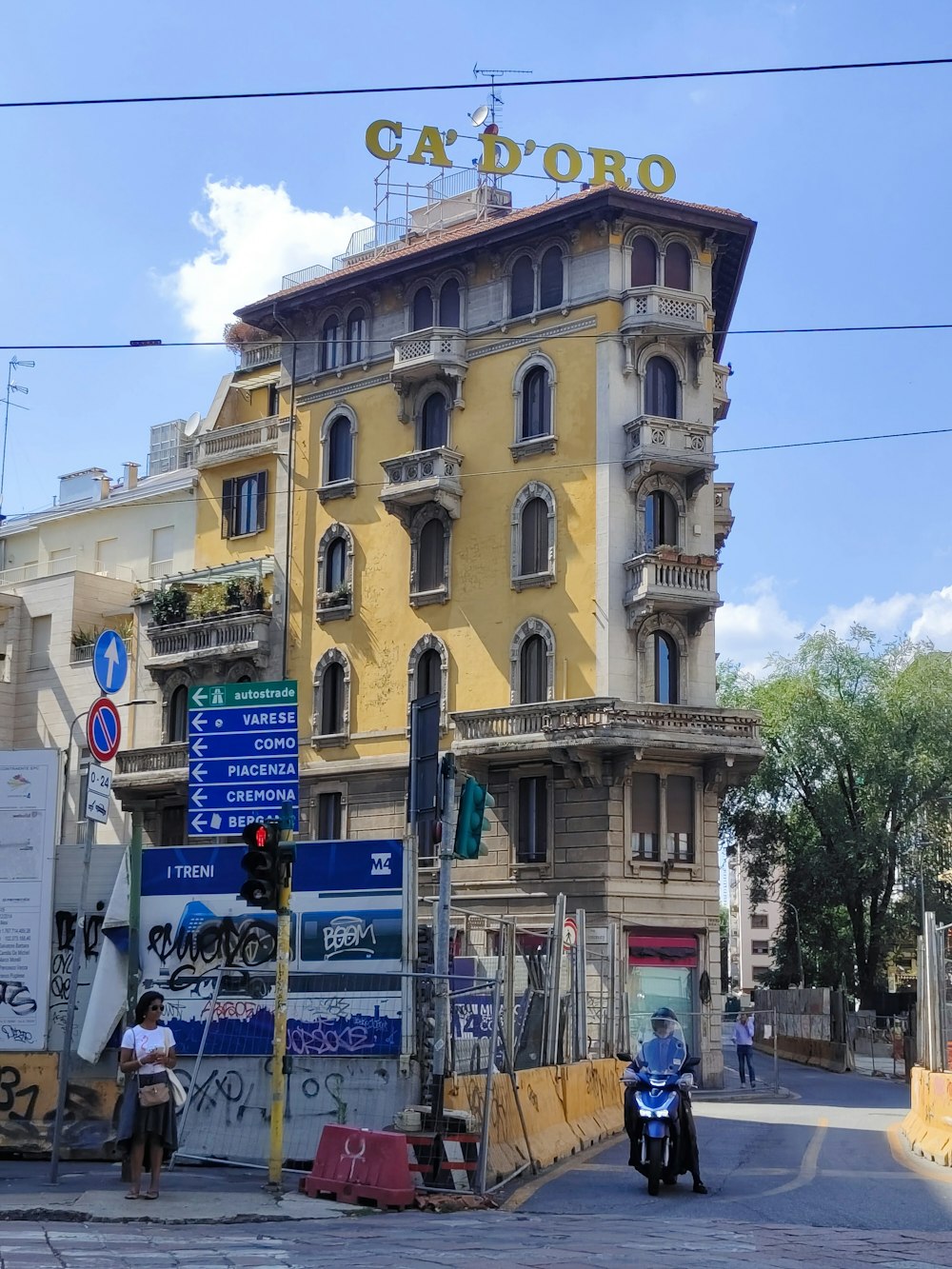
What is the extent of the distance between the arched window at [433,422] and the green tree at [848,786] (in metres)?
18.7

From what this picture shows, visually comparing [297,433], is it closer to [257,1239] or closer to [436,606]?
[436,606]

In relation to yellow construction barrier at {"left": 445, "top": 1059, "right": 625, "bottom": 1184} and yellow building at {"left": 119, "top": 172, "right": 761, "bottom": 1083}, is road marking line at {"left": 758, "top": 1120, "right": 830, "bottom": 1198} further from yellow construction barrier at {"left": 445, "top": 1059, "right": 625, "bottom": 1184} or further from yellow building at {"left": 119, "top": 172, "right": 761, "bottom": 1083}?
yellow building at {"left": 119, "top": 172, "right": 761, "bottom": 1083}

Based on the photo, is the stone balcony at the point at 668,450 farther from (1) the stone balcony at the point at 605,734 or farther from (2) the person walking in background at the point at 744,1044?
(2) the person walking in background at the point at 744,1044

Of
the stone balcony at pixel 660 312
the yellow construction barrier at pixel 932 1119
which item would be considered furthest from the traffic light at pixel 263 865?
the stone balcony at pixel 660 312

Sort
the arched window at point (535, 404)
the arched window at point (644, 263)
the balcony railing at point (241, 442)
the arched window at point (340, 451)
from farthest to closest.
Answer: the balcony railing at point (241, 442), the arched window at point (340, 451), the arched window at point (535, 404), the arched window at point (644, 263)

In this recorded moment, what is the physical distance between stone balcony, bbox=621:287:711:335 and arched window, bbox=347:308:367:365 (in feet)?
26.6

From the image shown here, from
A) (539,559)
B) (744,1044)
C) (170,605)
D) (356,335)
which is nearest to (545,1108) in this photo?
(744,1044)

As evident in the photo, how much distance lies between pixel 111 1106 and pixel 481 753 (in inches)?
923

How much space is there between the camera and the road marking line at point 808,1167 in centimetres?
1534

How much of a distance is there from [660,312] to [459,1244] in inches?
1240

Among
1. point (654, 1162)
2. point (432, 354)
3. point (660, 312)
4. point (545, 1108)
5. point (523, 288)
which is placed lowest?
point (654, 1162)

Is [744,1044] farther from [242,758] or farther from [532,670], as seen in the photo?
[242,758]

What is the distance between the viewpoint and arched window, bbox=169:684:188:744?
4681 cm

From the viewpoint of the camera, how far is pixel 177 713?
47.3 metres
